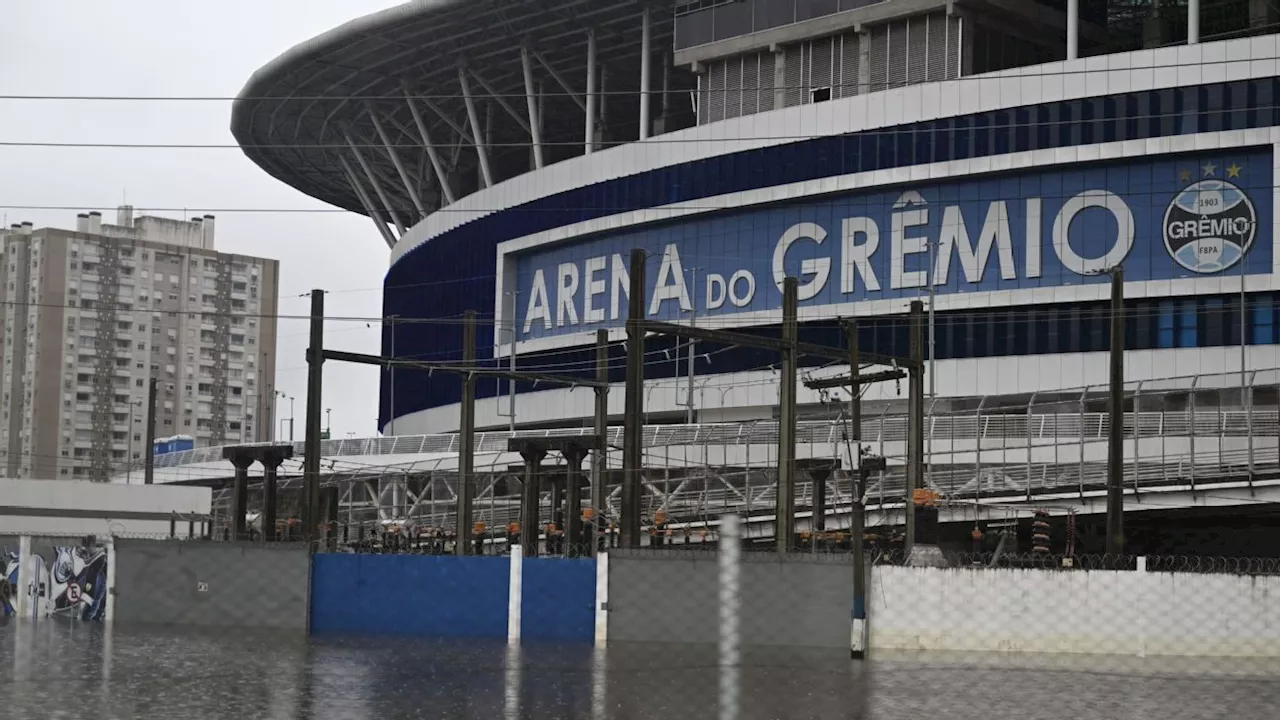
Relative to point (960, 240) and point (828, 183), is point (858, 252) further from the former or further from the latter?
point (960, 240)

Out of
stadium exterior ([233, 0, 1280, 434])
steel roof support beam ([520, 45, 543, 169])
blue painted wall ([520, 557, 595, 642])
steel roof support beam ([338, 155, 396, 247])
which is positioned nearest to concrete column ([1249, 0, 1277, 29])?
stadium exterior ([233, 0, 1280, 434])

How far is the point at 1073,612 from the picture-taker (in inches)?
1554

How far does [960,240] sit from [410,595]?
42.6 meters

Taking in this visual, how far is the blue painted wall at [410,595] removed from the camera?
44000 millimetres

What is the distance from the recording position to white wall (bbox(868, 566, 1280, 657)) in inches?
1526

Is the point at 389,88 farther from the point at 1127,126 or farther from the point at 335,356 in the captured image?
the point at 335,356

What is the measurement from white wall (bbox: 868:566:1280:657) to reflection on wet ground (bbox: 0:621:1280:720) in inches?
27.4

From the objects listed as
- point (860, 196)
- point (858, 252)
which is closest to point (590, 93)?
point (860, 196)

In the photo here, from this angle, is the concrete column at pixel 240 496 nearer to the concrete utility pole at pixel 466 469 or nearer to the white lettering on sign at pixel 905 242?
the concrete utility pole at pixel 466 469

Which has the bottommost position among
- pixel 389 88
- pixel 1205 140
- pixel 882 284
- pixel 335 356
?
pixel 335 356

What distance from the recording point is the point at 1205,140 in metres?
73.6

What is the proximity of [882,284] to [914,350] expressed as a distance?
34.2 metres

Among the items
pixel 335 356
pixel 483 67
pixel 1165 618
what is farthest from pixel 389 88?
pixel 1165 618

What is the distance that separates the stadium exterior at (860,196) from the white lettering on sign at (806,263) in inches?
4.4
